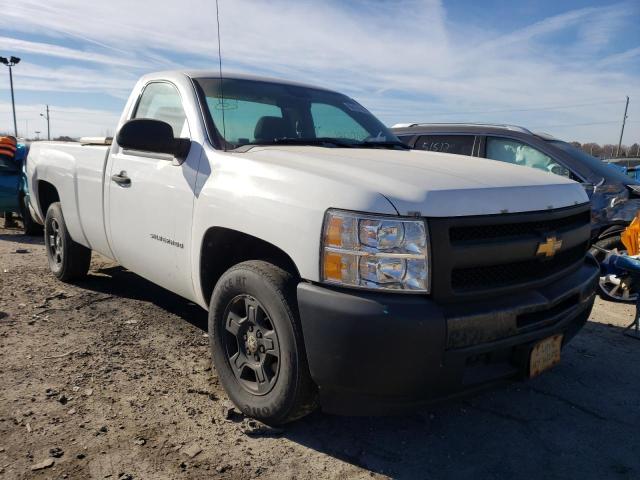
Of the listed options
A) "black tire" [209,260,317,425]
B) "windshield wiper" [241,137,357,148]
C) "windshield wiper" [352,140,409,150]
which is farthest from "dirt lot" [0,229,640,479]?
"windshield wiper" [352,140,409,150]

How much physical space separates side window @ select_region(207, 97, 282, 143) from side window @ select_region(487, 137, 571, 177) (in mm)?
3411

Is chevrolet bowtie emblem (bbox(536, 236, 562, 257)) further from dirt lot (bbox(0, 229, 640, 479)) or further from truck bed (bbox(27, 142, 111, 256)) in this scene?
truck bed (bbox(27, 142, 111, 256))

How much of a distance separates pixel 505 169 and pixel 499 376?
A: 47.2 inches

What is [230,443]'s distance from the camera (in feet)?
8.53

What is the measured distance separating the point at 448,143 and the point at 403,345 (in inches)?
194

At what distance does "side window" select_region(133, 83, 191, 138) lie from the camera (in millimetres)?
3438

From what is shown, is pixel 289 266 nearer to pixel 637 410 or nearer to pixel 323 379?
pixel 323 379

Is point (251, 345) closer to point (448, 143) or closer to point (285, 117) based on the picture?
point (285, 117)

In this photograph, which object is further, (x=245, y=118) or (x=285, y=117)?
(x=285, y=117)

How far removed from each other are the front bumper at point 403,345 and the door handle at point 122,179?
1970 millimetres

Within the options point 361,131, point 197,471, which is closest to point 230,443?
point 197,471

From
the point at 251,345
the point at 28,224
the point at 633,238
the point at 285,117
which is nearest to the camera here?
the point at 251,345

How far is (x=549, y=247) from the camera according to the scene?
253 centimetres

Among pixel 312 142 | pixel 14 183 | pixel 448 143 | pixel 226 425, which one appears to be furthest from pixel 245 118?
pixel 14 183
